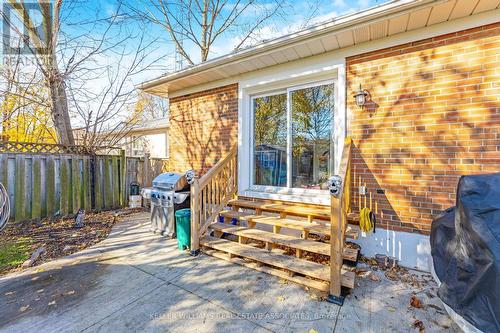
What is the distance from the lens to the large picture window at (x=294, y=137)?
4168 mm

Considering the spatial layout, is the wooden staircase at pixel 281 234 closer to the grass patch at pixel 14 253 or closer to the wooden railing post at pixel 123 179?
the grass patch at pixel 14 253

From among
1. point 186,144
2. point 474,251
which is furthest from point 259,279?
point 186,144

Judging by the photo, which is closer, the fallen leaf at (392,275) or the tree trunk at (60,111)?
the fallen leaf at (392,275)

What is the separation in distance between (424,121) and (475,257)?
2082mm

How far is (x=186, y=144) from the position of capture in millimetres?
5969

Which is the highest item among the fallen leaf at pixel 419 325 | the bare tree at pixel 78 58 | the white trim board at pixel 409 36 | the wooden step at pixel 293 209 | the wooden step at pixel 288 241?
the bare tree at pixel 78 58

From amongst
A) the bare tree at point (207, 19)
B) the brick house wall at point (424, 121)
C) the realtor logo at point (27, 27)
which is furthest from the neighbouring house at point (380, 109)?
the bare tree at point (207, 19)

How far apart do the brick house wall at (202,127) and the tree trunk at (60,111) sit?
3.30 m

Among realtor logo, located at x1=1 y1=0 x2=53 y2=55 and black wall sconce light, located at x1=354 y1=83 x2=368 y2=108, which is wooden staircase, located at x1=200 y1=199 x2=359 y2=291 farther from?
realtor logo, located at x1=1 y1=0 x2=53 y2=55

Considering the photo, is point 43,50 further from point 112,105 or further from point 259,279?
point 259,279

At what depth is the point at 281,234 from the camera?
12.3 ft

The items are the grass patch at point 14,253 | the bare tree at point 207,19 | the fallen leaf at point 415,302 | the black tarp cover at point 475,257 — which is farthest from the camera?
the bare tree at point 207,19

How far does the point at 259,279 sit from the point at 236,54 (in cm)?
371

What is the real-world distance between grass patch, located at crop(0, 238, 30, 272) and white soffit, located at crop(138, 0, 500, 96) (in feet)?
14.2
